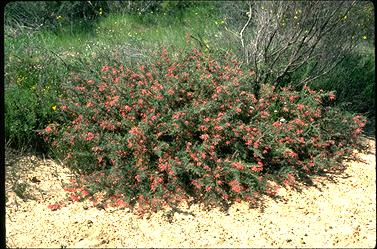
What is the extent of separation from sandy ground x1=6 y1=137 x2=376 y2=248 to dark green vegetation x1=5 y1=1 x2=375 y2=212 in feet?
1.01

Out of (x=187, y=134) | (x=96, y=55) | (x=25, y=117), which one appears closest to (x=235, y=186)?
(x=187, y=134)

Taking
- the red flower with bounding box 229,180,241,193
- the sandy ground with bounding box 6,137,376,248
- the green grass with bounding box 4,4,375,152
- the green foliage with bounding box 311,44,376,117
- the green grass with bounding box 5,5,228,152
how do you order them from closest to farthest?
the sandy ground with bounding box 6,137,376,248, the red flower with bounding box 229,180,241,193, the green grass with bounding box 5,5,228,152, the green grass with bounding box 4,4,375,152, the green foliage with bounding box 311,44,376,117

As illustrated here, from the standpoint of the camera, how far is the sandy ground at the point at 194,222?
4383 millimetres

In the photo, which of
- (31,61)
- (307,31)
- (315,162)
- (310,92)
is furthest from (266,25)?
(31,61)

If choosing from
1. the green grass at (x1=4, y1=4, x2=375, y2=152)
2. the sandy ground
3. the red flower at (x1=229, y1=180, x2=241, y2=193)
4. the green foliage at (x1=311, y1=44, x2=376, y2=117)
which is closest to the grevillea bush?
the red flower at (x1=229, y1=180, x2=241, y2=193)

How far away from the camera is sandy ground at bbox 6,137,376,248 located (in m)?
4.38

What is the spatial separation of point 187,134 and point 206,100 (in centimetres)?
53

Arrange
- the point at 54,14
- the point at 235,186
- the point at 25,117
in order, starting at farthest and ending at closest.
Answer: the point at 54,14
the point at 25,117
the point at 235,186

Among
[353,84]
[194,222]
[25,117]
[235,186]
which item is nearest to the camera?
[194,222]

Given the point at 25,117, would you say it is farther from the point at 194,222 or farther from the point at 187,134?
the point at 194,222

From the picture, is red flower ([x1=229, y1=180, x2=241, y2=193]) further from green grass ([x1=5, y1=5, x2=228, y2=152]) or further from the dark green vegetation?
green grass ([x1=5, y1=5, x2=228, y2=152])

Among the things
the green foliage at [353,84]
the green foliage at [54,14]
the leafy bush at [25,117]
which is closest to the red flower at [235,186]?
the leafy bush at [25,117]

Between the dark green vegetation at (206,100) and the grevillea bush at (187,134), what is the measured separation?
0.02 meters

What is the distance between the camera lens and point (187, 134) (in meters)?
5.35
